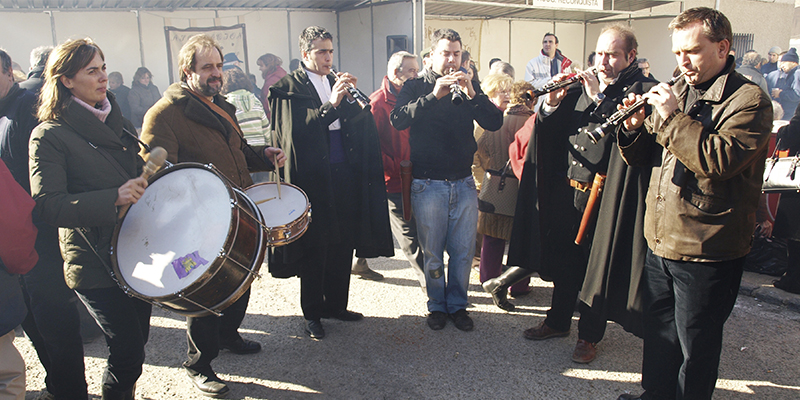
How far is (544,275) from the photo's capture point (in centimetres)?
371

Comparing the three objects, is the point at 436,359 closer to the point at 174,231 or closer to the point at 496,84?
the point at 174,231

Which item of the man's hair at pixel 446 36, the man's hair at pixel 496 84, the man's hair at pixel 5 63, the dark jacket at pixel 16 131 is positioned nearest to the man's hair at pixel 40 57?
the man's hair at pixel 5 63

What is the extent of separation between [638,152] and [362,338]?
2.26 meters

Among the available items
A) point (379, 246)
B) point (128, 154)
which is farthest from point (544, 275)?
point (128, 154)

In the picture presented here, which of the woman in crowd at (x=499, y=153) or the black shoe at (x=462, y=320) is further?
the woman in crowd at (x=499, y=153)

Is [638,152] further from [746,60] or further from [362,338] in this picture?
[746,60]

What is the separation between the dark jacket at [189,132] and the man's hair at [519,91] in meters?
2.31

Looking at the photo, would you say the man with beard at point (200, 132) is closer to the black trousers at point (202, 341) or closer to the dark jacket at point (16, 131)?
the black trousers at point (202, 341)

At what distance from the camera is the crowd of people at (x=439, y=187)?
90.0 inches

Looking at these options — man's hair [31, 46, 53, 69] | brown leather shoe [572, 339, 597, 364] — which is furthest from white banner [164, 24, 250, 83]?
brown leather shoe [572, 339, 597, 364]

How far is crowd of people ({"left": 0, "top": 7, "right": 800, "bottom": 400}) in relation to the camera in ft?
7.50

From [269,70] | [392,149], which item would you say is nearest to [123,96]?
[269,70]

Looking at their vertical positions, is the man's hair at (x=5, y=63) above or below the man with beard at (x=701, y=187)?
above

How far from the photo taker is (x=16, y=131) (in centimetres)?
292
